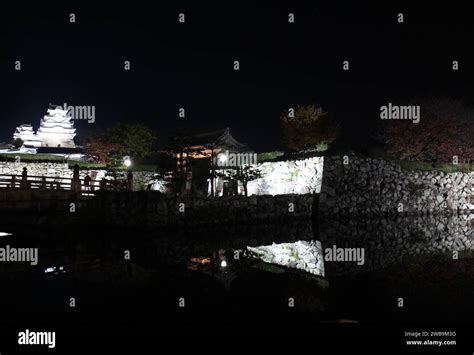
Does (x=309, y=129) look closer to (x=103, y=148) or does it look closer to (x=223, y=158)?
(x=223, y=158)

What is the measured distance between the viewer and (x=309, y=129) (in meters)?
30.2

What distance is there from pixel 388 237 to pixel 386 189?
10.6 m

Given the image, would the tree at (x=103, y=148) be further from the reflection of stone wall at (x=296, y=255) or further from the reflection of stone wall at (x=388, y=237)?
the reflection of stone wall at (x=296, y=255)

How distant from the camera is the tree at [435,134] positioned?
30.6 metres

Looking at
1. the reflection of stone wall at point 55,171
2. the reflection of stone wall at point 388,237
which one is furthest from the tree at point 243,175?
the reflection of stone wall at point 55,171

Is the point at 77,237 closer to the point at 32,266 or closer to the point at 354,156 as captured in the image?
the point at 32,266

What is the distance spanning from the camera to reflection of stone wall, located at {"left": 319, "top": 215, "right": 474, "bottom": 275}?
11.9 m

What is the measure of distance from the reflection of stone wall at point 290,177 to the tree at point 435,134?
27.4 ft

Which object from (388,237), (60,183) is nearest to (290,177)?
(388,237)

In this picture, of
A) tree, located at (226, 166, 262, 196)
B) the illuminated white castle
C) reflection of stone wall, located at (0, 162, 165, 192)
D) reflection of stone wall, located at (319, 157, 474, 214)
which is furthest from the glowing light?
the illuminated white castle

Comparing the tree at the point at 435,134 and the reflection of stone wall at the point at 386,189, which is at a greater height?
the tree at the point at 435,134

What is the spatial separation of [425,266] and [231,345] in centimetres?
731

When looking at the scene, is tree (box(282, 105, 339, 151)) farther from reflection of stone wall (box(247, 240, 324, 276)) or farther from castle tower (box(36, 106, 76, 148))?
castle tower (box(36, 106, 76, 148))

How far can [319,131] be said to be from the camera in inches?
1187
